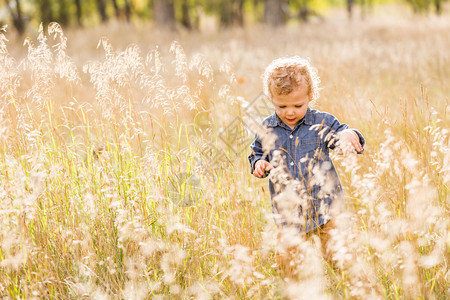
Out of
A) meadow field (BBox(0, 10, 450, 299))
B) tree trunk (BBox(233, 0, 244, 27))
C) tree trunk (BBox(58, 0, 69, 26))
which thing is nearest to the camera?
meadow field (BBox(0, 10, 450, 299))

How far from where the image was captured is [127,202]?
2.61m

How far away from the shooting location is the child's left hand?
7.06ft

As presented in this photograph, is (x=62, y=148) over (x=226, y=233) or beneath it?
over

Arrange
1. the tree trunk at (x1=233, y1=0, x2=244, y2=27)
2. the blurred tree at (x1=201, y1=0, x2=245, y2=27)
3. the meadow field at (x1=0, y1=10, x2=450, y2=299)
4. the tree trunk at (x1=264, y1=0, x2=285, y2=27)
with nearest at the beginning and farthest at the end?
the meadow field at (x1=0, y1=10, x2=450, y2=299) < the tree trunk at (x1=264, y1=0, x2=285, y2=27) < the blurred tree at (x1=201, y1=0, x2=245, y2=27) < the tree trunk at (x1=233, y1=0, x2=244, y2=27)

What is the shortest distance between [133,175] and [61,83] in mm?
2597

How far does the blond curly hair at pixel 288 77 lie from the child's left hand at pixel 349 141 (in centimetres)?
32

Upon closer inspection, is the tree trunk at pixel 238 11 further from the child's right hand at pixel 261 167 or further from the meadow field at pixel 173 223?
the child's right hand at pixel 261 167

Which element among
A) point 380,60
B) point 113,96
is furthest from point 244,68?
point 113,96

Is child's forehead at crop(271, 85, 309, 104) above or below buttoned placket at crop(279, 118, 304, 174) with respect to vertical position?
above

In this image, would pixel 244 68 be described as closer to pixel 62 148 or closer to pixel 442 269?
pixel 62 148

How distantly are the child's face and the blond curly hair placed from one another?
0.02 meters

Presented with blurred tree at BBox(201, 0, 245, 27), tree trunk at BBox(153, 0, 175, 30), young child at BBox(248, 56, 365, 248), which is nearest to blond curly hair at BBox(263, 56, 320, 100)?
young child at BBox(248, 56, 365, 248)

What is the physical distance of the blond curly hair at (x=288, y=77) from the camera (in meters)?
2.35

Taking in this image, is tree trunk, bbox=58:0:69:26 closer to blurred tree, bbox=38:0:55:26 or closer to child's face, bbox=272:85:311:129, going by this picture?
blurred tree, bbox=38:0:55:26
